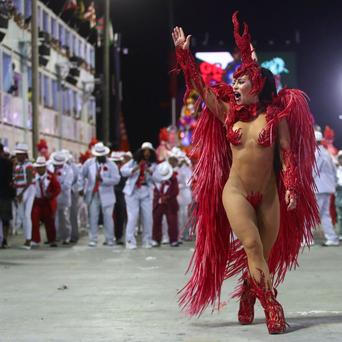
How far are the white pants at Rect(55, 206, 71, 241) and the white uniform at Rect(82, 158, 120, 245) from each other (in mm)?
838

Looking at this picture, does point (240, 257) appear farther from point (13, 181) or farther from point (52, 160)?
point (52, 160)

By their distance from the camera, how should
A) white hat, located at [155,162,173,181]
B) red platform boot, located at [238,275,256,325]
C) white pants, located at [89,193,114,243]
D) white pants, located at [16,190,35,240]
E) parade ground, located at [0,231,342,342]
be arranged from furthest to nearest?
1. white hat, located at [155,162,173,181]
2. white pants, located at [89,193,114,243]
3. white pants, located at [16,190,35,240]
4. red platform boot, located at [238,275,256,325]
5. parade ground, located at [0,231,342,342]

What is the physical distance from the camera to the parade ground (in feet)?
23.8

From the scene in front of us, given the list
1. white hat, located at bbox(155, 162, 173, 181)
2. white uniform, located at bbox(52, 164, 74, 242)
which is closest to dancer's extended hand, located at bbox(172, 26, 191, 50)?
white hat, located at bbox(155, 162, 173, 181)

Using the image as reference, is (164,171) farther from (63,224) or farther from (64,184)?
(63,224)

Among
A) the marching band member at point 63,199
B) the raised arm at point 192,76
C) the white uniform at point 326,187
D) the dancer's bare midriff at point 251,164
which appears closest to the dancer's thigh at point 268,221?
the dancer's bare midriff at point 251,164

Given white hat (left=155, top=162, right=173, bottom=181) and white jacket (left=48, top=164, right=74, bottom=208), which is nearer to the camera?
white hat (left=155, top=162, right=173, bottom=181)

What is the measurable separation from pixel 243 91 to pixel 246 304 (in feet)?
5.23

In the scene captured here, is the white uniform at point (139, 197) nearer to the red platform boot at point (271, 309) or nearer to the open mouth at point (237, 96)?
the open mouth at point (237, 96)

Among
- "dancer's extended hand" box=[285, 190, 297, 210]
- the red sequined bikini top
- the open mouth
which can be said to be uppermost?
the open mouth

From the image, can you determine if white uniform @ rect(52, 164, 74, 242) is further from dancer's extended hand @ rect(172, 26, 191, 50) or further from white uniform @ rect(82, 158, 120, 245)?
dancer's extended hand @ rect(172, 26, 191, 50)

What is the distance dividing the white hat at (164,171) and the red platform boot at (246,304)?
11.4 meters

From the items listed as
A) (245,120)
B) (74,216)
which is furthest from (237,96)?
(74,216)

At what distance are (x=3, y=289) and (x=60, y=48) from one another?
33.1m
